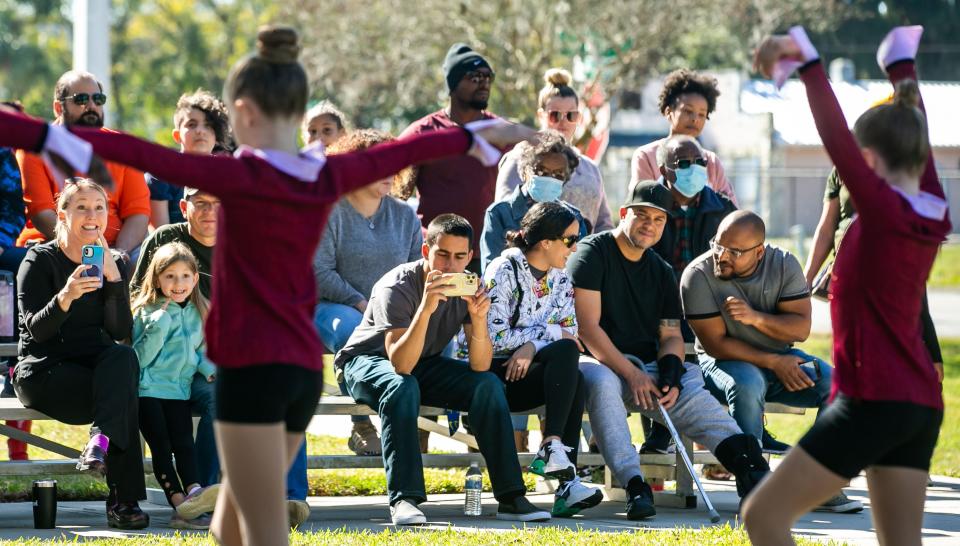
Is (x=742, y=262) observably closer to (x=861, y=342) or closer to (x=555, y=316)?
(x=555, y=316)

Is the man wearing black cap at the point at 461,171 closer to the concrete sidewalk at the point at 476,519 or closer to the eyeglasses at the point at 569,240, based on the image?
the eyeglasses at the point at 569,240

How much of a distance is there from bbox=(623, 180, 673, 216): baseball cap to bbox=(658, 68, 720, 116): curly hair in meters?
1.64

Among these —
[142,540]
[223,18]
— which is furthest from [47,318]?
[223,18]

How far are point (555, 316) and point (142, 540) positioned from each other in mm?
2548

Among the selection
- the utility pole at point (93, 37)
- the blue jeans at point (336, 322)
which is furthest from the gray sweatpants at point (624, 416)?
the utility pole at point (93, 37)

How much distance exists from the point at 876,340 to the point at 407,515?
313 centimetres

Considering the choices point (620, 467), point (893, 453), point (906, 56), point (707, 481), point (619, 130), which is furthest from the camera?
point (619, 130)

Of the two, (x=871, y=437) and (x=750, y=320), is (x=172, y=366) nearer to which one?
(x=750, y=320)

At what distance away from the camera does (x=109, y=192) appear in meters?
8.41

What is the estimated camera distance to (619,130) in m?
51.2

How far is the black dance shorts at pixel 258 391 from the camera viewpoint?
13.6 ft

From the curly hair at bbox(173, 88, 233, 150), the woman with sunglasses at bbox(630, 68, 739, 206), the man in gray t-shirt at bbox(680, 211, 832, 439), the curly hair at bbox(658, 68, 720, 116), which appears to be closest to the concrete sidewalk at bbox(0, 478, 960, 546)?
the man in gray t-shirt at bbox(680, 211, 832, 439)

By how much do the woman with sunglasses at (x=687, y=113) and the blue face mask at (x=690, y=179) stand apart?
60 centimetres

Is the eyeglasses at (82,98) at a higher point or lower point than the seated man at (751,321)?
higher
